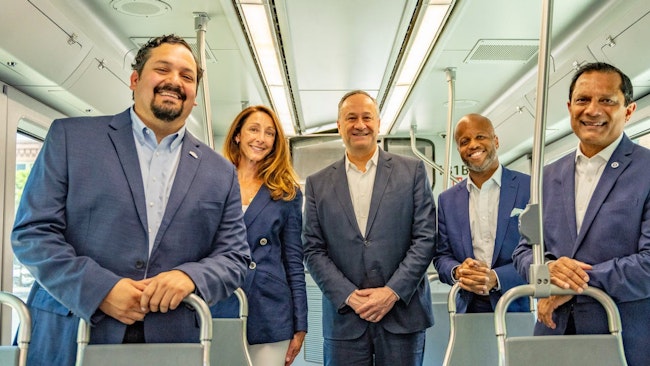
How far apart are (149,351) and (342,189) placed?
5.12 feet

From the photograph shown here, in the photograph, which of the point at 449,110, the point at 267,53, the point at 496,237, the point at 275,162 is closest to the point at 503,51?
the point at 449,110

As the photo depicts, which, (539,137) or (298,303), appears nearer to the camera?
(539,137)

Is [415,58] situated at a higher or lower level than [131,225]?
higher

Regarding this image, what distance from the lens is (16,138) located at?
161 inches

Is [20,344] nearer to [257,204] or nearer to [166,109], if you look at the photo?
[166,109]

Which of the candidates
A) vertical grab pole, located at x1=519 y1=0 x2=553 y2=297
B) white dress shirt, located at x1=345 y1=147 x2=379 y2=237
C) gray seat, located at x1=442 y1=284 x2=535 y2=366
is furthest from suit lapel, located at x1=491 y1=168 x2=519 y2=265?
vertical grab pole, located at x1=519 y1=0 x2=553 y2=297

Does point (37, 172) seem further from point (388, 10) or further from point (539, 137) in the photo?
point (388, 10)

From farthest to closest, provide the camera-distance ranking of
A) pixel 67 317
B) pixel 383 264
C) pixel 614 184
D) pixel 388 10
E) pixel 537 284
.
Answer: pixel 388 10 → pixel 383 264 → pixel 614 184 → pixel 537 284 → pixel 67 317

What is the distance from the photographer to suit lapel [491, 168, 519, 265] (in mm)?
3336

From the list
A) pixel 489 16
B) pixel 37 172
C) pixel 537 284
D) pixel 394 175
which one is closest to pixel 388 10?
pixel 489 16

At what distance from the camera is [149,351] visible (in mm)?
2008

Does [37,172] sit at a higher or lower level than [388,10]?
lower

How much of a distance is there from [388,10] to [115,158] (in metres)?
2.79

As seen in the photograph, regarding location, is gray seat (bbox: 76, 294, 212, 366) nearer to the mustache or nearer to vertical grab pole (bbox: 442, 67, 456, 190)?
the mustache
